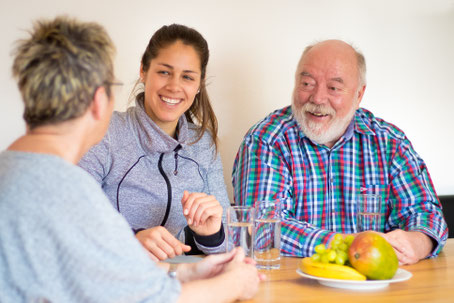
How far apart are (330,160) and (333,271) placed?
3.20 feet

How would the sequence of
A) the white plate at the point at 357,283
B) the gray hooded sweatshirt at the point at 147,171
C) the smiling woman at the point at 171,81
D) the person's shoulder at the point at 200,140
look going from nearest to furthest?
the white plate at the point at 357,283
the gray hooded sweatshirt at the point at 147,171
the smiling woman at the point at 171,81
the person's shoulder at the point at 200,140

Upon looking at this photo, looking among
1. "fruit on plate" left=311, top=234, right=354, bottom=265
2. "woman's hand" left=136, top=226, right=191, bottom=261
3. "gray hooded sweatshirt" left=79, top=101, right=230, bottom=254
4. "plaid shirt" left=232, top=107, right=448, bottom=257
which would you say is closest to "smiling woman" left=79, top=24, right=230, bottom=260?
"gray hooded sweatshirt" left=79, top=101, right=230, bottom=254

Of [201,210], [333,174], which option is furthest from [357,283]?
[333,174]

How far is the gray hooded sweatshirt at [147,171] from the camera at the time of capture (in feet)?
6.77

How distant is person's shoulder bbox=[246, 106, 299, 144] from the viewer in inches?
90.4

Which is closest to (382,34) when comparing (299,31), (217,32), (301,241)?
(299,31)

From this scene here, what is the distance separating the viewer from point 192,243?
222cm

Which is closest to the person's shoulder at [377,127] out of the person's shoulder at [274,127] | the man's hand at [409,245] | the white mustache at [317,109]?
the white mustache at [317,109]

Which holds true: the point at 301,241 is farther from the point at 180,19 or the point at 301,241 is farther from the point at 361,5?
the point at 361,5

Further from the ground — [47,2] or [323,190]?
[47,2]

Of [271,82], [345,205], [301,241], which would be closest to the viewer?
[301,241]

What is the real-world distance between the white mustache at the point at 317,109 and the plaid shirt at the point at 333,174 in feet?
0.28

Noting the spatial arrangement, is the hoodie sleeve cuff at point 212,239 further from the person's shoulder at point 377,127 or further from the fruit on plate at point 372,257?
the person's shoulder at point 377,127

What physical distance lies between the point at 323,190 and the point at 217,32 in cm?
96
